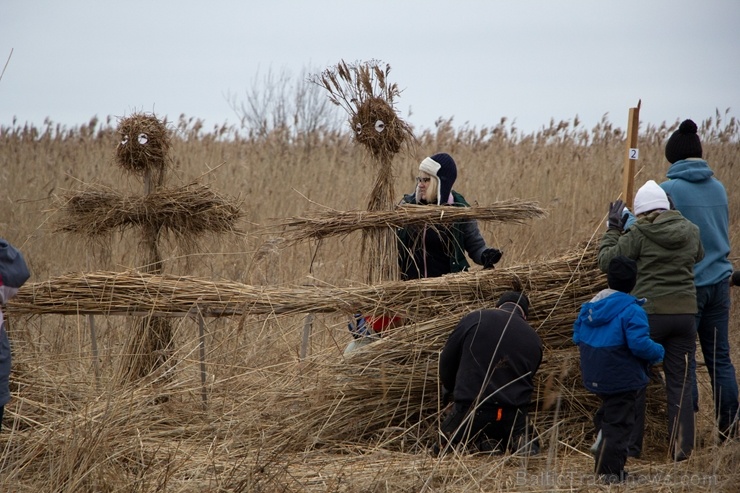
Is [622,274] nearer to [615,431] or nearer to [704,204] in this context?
[615,431]

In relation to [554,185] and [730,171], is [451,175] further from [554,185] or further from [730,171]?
[730,171]

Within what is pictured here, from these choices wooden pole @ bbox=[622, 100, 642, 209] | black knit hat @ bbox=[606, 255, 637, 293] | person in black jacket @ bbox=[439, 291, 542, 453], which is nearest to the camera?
black knit hat @ bbox=[606, 255, 637, 293]

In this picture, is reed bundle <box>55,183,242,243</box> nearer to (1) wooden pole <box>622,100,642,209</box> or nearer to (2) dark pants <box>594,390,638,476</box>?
(1) wooden pole <box>622,100,642,209</box>

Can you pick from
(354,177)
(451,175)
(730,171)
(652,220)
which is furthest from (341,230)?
(730,171)

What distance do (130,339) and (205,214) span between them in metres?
0.87

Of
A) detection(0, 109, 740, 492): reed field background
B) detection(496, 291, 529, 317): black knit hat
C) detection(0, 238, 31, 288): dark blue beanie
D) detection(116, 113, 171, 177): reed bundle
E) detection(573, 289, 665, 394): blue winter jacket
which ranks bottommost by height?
detection(0, 109, 740, 492): reed field background

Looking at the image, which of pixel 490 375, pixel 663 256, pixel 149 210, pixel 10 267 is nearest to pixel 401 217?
pixel 490 375

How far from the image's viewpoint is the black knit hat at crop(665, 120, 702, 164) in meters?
4.57

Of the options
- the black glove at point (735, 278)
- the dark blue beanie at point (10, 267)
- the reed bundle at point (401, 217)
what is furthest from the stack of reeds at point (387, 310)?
the dark blue beanie at point (10, 267)

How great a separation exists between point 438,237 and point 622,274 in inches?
51.7

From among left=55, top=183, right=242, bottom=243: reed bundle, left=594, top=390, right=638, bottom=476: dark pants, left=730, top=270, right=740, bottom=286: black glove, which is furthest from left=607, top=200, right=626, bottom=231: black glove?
left=55, top=183, right=242, bottom=243: reed bundle

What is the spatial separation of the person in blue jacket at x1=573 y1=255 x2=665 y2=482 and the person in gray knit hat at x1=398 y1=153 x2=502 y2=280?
108 cm

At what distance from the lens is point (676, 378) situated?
413 centimetres

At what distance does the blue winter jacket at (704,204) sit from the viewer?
440 centimetres
